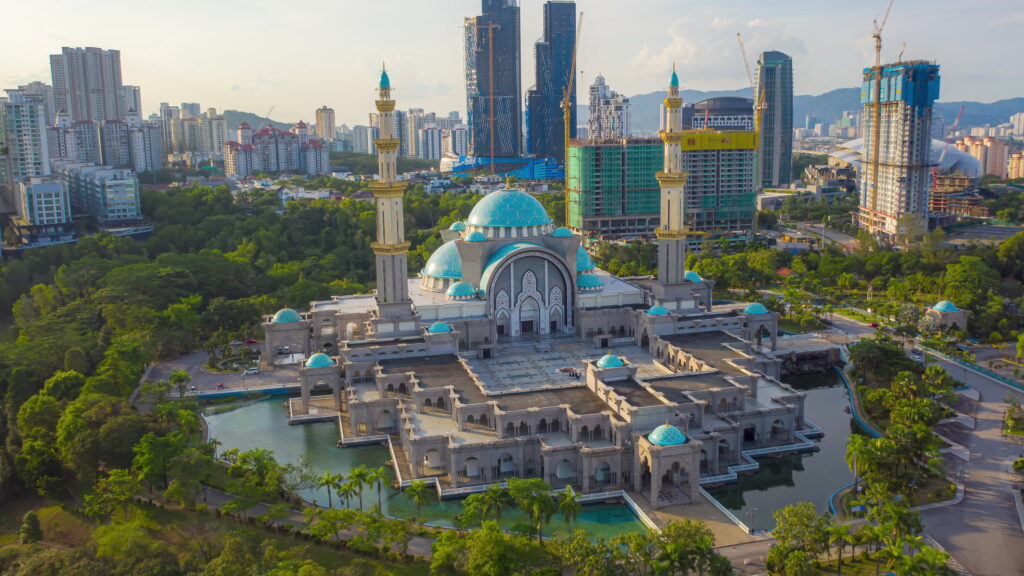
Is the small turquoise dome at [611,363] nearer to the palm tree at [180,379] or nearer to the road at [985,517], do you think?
the road at [985,517]

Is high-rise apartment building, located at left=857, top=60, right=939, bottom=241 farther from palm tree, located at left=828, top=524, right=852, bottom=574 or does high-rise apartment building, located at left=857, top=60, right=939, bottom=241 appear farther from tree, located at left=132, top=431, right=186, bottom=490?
tree, located at left=132, top=431, right=186, bottom=490

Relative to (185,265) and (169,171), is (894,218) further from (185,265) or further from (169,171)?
(169,171)

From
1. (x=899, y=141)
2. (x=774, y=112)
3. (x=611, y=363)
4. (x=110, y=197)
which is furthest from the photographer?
(x=774, y=112)

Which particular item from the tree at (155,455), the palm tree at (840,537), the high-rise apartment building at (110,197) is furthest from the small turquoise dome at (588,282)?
the high-rise apartment building at (110,197)

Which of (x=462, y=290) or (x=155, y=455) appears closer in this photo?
(x=155, y=455)

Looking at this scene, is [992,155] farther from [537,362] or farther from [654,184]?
[537,362]

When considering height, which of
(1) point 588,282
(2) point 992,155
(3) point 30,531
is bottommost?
(3) point 30,531

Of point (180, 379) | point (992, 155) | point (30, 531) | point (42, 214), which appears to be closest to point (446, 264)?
point (180, 379)
